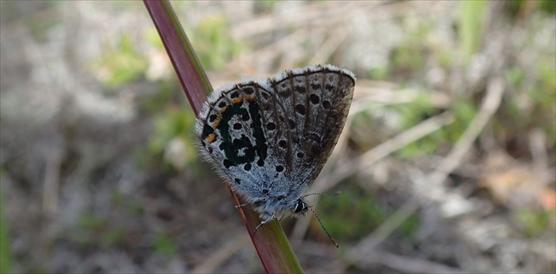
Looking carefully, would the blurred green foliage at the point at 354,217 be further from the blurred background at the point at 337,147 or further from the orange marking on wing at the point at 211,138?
the orange marking on wing at the point at 211,138

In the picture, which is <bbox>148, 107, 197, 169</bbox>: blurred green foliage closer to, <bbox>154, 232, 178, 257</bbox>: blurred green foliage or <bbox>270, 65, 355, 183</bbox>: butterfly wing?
<bbox>154, 232, 178, 257</bbox>: blurred green foliage

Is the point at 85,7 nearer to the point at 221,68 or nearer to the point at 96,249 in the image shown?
the point at 221,68

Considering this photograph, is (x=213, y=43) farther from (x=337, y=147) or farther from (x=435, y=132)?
(x=435, y=132)

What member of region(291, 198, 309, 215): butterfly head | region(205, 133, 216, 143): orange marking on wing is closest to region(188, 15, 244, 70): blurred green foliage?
region(291, 198, 309, 215): butterfly head

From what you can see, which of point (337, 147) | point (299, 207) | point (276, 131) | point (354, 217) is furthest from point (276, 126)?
point (337, 147)

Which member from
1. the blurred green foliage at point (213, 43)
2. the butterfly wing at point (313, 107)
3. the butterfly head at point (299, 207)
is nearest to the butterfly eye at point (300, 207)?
the butterfly head at point (299, 207)

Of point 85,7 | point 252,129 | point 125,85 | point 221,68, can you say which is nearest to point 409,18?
point 221,68

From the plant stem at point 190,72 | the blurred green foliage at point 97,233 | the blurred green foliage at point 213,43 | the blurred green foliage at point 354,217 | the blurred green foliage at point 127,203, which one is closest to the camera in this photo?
the plant stem at point 190,72
